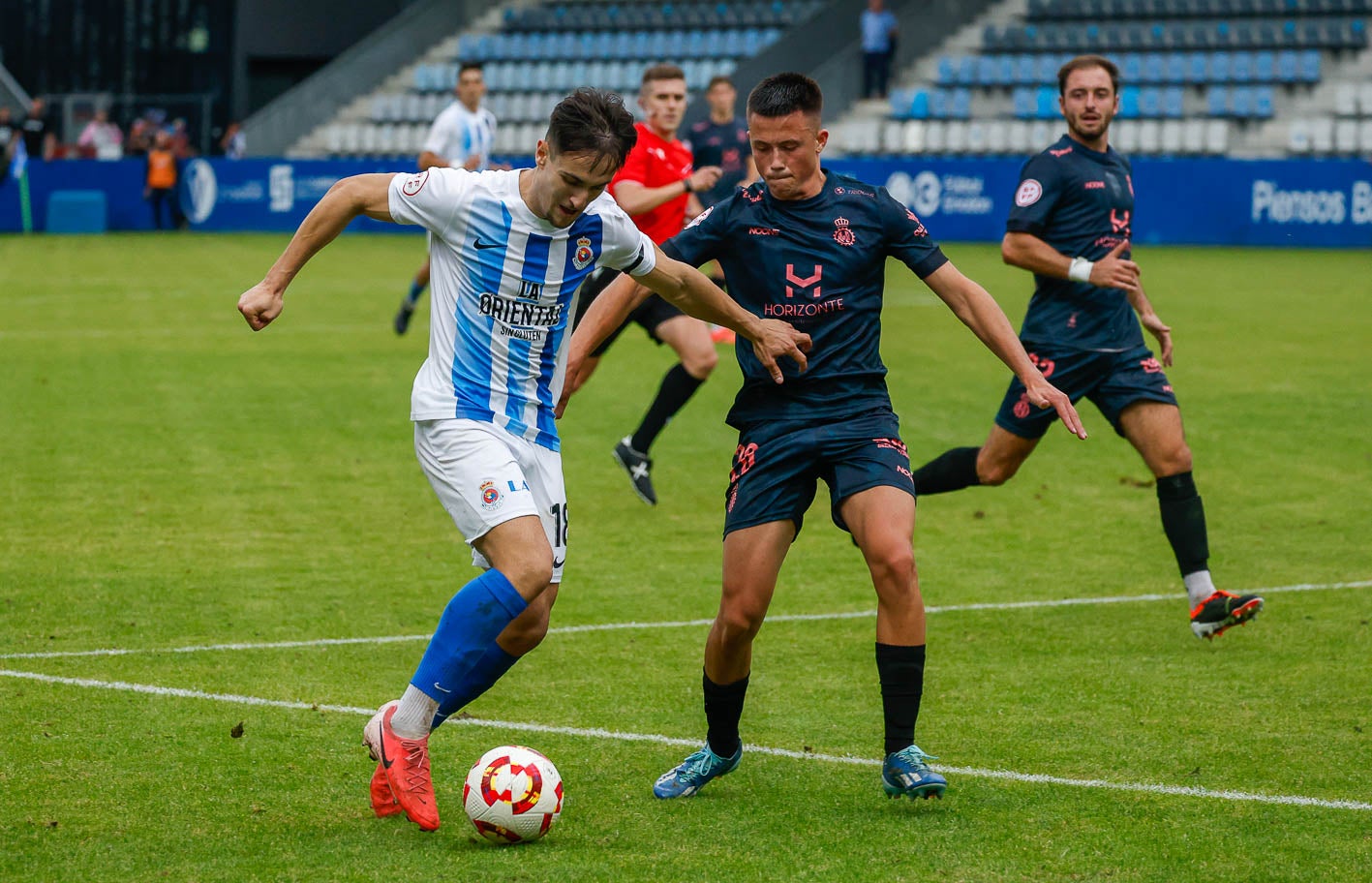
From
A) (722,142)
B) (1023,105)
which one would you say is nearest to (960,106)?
(1023,105)

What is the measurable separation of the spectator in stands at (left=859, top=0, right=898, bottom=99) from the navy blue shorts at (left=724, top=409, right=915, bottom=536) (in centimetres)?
2759

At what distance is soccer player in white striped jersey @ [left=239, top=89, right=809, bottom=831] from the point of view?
4426 mm

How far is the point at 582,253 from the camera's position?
Result: 471cm

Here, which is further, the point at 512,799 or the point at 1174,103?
the point at 1174,103

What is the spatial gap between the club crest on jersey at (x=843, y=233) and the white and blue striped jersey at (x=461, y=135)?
12.1 metres

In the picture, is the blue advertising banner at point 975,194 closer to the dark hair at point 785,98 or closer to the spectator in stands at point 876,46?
the spectator in stands at point 876,46

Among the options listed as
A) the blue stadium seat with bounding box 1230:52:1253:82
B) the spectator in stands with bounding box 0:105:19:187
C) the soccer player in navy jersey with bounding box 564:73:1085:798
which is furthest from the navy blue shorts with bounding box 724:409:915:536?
the spectator in stands with bounding box 0:105:19:187

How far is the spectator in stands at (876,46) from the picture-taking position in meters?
31.7

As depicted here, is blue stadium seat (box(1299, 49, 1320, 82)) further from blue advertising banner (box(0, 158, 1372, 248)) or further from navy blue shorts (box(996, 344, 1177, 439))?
navy blue shorts (box(996, 344, 1177, 439))

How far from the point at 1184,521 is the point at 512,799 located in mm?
3387

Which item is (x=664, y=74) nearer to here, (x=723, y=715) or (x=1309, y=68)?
(x=723, y=715)

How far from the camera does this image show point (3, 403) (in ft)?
39.1

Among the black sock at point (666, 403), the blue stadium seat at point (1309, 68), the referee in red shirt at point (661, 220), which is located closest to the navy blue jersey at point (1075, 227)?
the referee in red shirt at point (661, 220)

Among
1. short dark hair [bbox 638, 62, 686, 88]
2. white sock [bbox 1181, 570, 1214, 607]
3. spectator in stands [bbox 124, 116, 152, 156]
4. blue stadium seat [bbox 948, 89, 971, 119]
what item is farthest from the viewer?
spectator in stands [bbox 124, 116, 152, 156]
